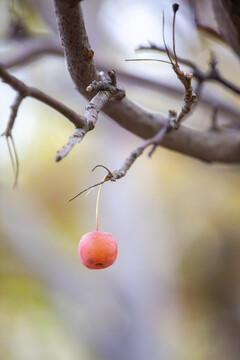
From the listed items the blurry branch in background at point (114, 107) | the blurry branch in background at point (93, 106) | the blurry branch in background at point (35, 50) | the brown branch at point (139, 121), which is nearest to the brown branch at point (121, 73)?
the blurry branch in background at point (35, 50)

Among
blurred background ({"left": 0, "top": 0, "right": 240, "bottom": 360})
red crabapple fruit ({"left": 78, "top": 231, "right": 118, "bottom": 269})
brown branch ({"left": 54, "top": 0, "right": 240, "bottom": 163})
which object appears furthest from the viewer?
blurred background ({"left": 0, "top": 0, "right": 240, "bottom": 360})

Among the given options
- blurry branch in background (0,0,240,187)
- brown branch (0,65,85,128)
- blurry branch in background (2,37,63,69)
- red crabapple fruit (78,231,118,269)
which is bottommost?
red crabapple fruit (78,231,118,269)

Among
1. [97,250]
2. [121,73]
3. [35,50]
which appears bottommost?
[97,250]

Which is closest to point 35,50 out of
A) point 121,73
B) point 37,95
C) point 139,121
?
point 121,73

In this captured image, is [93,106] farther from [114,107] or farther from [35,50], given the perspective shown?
[35,50]

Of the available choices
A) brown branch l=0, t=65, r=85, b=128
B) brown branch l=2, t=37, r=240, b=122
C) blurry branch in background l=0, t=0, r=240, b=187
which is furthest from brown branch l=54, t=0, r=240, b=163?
brown branch l=2, t=37, r=240, b=122

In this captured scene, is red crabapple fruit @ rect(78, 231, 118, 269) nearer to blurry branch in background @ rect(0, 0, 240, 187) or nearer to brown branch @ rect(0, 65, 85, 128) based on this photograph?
blurry branch in background @ rect(0, 0, 240, 187)

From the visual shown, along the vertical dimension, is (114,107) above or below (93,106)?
above

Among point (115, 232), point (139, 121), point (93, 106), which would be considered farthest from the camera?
point (115, 232)
